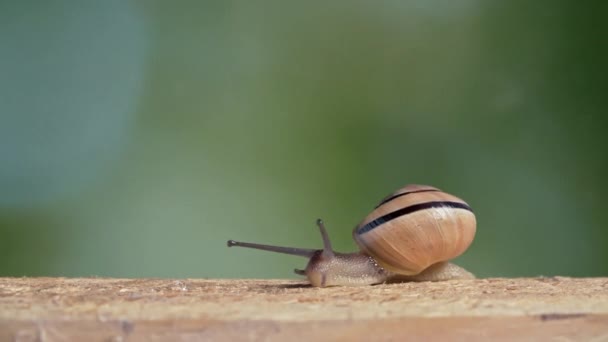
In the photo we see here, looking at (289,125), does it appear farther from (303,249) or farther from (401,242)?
(401,242)

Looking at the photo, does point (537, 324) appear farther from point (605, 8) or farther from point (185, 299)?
point (605, 8)

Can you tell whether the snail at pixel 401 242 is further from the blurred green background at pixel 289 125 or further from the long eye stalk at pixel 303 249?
the blurred green background at pixel 289 125

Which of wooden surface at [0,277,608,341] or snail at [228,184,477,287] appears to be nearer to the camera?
wooden surface at [0,277,608,341]

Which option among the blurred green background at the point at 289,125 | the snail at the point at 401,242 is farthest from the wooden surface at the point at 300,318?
the blurred green background at the point at 289,125

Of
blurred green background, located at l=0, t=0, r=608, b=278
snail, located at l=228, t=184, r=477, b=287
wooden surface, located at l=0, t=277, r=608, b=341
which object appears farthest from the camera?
blurred green background, located at l=0, t=0, r=608, b=278

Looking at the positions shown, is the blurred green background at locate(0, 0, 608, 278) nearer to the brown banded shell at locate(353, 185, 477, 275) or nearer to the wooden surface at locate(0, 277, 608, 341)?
the brown banded shell at locate(353, 185, 477, 275)

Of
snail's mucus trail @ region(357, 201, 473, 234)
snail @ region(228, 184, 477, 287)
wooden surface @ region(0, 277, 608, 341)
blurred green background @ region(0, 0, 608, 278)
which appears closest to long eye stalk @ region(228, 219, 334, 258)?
snail @ region(228, 184, 477, 287)

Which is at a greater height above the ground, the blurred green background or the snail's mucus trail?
the blurred green background
